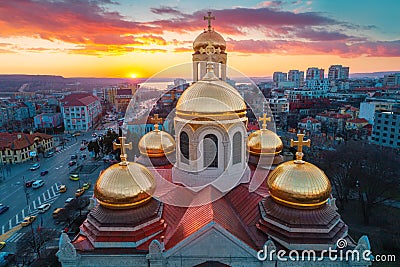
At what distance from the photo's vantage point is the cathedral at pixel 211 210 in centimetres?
827

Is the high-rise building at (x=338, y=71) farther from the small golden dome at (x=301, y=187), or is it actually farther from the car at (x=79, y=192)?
the small golden dome at (x=301, y=187)

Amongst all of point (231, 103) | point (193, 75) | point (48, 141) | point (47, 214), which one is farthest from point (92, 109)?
point (231, 103)

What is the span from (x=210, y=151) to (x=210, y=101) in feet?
6.64

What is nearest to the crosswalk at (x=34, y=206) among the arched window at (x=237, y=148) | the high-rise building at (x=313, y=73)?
the arched window at (x=237, y=148)

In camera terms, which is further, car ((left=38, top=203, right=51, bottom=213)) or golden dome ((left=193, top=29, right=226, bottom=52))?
car ((left=38, top=203, right=51, bottom=213))

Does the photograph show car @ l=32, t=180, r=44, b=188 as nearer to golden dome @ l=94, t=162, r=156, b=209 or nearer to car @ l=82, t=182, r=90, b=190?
car @ l=82, t=182, r=90, b=190

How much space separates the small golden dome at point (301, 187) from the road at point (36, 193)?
15.2 metres

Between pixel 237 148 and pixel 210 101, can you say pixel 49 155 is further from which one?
pixel 237 148

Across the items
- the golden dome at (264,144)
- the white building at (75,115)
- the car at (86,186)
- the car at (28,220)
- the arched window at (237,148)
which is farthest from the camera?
the white building at (75,115)

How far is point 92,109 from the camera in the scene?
60812mm

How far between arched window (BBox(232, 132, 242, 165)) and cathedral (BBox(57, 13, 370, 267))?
0.14 feet

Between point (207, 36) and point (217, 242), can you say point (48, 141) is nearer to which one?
point (207, 36)

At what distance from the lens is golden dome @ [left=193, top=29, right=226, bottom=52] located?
1571 cm

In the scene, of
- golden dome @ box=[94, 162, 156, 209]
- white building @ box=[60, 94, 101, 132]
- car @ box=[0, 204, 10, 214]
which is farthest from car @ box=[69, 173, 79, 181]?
white building @ box=[60, 94, 101, 132]
